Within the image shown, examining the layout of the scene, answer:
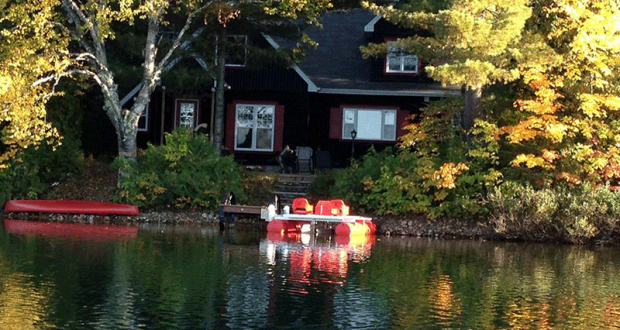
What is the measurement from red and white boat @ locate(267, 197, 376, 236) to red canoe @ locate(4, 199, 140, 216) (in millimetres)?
4524

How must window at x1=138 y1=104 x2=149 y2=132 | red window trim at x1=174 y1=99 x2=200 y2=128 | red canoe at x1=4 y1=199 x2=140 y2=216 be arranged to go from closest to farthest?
red canoe at x1=4 y1=199 x2=140 y2=216, red window trim at x1=174 y1=99 x2=200 y2=128, window at x1=138 y1=104 x2=149 y2=132

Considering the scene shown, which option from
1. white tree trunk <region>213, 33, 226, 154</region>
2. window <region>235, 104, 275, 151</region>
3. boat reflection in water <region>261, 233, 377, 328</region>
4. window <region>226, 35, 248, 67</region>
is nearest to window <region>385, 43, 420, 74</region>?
window <region>235, 104, 275, 151</region>

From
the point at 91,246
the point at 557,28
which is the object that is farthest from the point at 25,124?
the point at 557,28

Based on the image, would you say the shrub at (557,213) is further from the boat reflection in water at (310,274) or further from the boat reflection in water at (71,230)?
the boat reflection in water at (71,230)

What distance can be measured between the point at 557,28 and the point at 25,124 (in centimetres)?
1529

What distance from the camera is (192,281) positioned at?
71.6 feet

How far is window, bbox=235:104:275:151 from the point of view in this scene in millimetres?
45219

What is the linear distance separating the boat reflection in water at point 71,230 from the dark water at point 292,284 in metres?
0.21

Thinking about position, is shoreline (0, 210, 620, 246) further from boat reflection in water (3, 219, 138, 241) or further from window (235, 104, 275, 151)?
window (235, 104, 275, 151)

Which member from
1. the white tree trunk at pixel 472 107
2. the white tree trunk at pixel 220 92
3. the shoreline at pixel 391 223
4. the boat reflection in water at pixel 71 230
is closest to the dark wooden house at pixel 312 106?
the white tree trunk at pixel 220 92

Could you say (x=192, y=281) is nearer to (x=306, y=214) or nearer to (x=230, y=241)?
(x=230, y=241)

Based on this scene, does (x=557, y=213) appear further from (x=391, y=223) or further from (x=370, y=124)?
(x=370, y=124)

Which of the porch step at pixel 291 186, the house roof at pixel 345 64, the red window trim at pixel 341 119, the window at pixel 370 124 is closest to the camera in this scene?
the porch step at pixel 291 186

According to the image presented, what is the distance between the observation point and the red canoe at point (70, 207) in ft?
113
